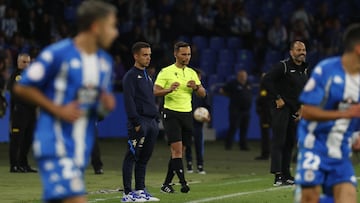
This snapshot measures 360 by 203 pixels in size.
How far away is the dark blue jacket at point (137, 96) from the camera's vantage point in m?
14.3

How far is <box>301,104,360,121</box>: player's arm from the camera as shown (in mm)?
8945

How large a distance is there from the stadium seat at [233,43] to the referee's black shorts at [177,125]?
679 inches

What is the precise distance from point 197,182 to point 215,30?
15.8 metres

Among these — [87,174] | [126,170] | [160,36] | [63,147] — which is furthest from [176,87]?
[160,36]

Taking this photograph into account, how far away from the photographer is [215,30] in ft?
109

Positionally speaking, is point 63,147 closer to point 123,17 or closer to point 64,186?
point 64,186

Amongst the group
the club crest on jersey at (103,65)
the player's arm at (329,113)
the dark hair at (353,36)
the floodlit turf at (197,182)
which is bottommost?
the floodlit turf at (197,182)

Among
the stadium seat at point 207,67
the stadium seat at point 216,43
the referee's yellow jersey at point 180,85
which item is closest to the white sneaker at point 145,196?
the referee's yellow jersey at point 180,85

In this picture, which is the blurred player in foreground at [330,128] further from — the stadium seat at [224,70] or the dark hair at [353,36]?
the stadium seat at [224,70]

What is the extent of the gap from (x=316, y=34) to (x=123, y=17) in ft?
19.6

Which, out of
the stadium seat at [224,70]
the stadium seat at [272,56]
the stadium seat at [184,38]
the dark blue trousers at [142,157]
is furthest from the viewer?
the stadium seat at [224,70]

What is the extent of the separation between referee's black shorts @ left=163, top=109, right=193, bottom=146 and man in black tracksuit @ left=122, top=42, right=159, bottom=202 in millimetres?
742

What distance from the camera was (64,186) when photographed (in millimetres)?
8094

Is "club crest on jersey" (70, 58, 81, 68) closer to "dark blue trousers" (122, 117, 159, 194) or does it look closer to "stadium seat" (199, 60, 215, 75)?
"dark blue trousers" (122, 117, 159, 194)
